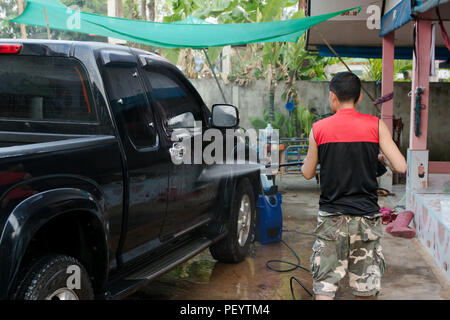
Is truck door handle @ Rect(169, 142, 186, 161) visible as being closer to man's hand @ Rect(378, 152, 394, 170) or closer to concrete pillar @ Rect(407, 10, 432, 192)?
man's hand @ Rect(378, 152, 394, 170)

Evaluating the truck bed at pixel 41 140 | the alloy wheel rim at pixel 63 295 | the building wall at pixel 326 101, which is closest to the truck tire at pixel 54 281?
the alloy wheel rim at pixel 63 295

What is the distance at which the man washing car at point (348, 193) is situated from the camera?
3094 mm

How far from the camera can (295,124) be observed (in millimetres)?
13672

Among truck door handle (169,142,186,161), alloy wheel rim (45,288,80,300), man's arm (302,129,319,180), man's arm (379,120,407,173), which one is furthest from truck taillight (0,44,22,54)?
man's arm (379,120,407,173)

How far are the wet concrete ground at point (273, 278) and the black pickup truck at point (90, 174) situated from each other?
1.73ft

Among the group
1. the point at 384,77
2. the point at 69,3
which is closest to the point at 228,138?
the point at 384,77

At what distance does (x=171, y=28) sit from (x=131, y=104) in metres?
4.26

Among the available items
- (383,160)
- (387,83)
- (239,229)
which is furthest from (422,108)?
(383,160)

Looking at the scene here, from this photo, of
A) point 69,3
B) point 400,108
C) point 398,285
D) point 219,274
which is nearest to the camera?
point 398,285

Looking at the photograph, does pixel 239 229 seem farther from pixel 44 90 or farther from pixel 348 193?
pixel 44 90

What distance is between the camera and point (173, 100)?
4.24m

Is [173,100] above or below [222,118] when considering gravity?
above
